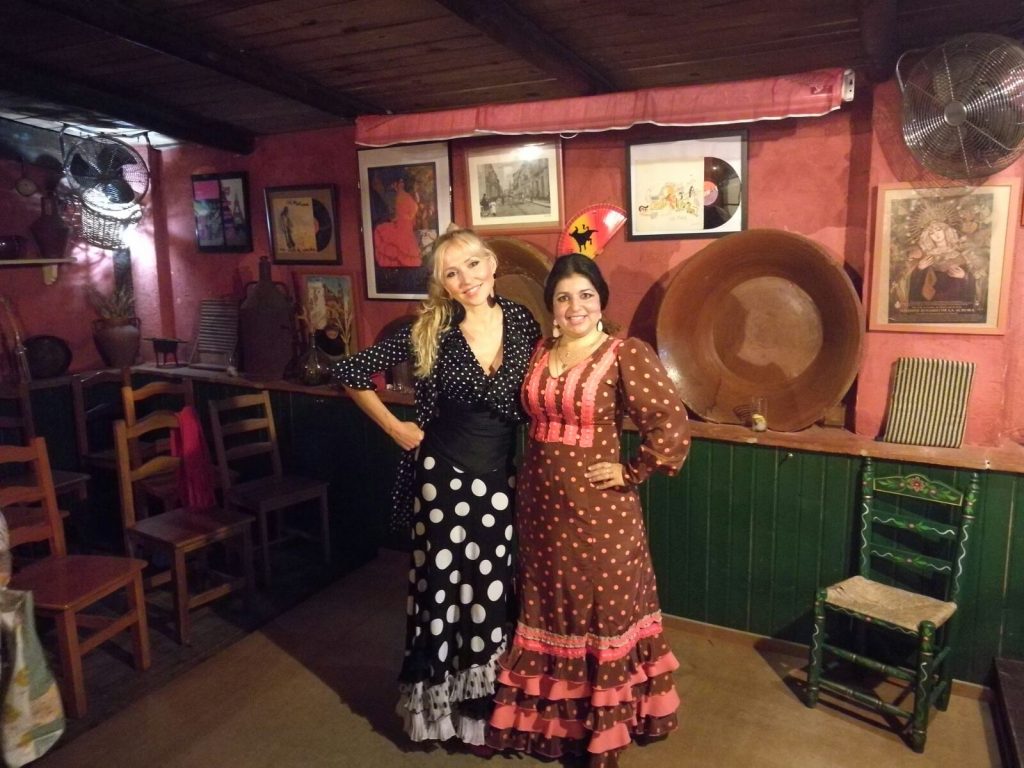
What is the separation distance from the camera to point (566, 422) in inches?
85.3

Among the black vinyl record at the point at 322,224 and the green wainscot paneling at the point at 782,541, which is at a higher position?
the black vinyl record at the point at 322,224

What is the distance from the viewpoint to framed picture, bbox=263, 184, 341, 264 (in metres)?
3.92

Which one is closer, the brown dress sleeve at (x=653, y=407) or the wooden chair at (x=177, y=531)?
the brown dress sleeve at (x=653, y=407)

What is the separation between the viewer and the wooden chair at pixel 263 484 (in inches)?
139

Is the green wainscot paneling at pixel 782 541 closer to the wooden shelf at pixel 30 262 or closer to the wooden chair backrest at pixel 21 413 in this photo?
the wooden chair backrest at pixel 21 413

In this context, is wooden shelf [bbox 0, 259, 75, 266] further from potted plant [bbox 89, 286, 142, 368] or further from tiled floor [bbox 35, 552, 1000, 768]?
tiled floor [bbox 35, 552, 1000, 768]

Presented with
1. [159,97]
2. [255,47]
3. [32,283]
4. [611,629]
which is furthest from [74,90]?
[611,629]

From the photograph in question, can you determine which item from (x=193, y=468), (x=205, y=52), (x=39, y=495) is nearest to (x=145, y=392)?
(x=193, y=468)

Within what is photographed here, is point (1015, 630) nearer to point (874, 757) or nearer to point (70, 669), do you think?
point (874, 757)

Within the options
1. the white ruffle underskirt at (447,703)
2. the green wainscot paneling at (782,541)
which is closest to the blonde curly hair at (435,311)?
the white ruffle underskirt at (447,703)

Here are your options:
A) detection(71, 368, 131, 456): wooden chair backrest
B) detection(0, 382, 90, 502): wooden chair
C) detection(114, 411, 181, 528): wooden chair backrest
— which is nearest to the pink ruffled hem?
detection(114, 411, 181, 528): wooden chair backrest

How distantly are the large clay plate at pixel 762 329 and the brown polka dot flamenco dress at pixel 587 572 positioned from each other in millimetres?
830

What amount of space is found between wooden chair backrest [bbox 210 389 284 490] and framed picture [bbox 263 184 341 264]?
738 millimetres

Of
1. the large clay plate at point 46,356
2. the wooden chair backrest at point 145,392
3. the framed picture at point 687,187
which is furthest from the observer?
the large clay plate at point 46,356
